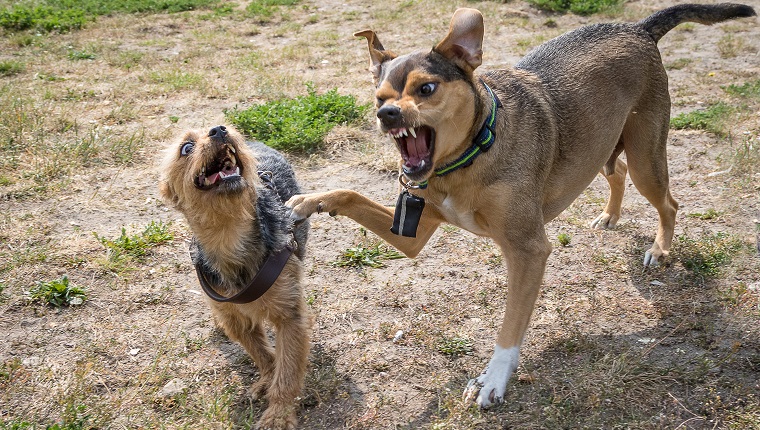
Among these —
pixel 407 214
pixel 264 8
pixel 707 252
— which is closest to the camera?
pixel 407 214

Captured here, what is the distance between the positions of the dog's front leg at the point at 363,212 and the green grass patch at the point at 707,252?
1878mm

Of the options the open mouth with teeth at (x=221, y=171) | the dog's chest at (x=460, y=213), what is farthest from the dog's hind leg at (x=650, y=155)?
the open mouth with teeth at (x=221, y=171)

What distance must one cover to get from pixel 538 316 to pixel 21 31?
9653 mm

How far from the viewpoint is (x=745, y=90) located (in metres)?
7.43

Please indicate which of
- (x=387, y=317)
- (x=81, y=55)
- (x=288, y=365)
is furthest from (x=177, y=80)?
(x=288, y=365)

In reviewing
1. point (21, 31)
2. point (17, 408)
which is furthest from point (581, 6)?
point (17, 408)

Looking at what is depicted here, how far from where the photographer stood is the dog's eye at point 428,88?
3.30 meters

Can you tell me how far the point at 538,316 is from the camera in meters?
4.32

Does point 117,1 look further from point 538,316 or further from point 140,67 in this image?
point 538,316

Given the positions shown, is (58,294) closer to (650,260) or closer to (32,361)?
(32,361)

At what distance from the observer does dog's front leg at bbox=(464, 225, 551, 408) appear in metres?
3.55

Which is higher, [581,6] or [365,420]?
[365,420]

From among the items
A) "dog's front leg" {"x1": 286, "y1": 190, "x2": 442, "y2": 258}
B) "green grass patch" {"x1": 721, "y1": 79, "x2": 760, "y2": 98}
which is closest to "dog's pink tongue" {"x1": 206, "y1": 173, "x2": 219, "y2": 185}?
"dog's front leg" {"x1": 286, "y1": 190, "x2": 442, "y2": 258}

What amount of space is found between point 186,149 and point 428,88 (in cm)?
129
